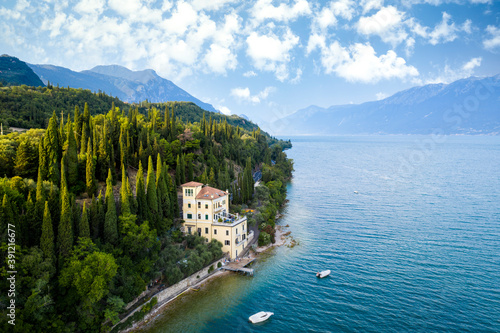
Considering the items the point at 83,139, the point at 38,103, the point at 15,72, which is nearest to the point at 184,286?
the point at 83,139

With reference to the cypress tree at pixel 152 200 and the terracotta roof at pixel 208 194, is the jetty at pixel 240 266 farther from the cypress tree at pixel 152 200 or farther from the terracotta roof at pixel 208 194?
the cypress tree at pixel 152 200

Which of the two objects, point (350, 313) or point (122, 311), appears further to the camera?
point (350, 313)

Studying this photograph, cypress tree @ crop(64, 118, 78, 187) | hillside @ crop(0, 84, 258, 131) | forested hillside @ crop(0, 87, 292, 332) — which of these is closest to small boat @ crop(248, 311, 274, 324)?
forested hillside @ crop(0, 87, 292, 332)

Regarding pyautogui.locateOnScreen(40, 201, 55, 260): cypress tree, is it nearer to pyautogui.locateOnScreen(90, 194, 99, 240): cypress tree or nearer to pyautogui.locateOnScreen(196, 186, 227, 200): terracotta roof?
pyautogui.locateOnScreen(90, 194, 99, 240): cypress tree

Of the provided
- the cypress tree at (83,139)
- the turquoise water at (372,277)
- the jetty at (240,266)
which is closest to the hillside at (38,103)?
the cypress tree at (83,139)

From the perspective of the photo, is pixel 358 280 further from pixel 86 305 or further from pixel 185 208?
pixel 86 305

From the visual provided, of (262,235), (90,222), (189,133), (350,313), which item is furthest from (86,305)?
(189,133)
